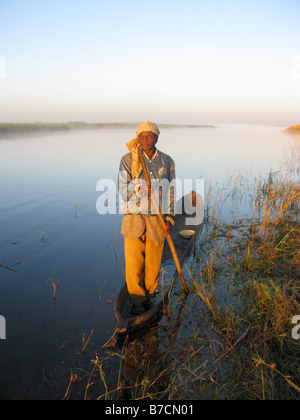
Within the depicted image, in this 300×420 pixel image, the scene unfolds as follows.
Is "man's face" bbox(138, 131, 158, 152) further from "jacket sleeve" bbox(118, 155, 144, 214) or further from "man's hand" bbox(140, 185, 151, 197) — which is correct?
"man's hand" bbox(140, 185, 151, 197)

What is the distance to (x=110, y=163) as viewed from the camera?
55.8 ft

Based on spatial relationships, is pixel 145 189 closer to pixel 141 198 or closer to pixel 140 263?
pixel 141 198

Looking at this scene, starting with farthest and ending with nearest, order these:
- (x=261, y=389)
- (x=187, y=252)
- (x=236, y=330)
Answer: (x=187, y=252), (x=236, y=330), (x=261, y=389)

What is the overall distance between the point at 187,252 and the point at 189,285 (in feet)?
3.50

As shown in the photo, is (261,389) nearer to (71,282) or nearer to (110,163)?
(71,282)

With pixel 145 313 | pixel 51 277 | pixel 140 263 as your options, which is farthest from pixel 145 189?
pixel 51 277

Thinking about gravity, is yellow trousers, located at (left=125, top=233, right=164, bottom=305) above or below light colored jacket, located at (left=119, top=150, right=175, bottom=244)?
below

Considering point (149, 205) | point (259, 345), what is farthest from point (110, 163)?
point (259, 345)

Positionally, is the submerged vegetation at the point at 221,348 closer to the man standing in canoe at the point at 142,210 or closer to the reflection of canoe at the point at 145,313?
the reflection of canoe at the point at 145,313

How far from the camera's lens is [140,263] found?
376 centimetres

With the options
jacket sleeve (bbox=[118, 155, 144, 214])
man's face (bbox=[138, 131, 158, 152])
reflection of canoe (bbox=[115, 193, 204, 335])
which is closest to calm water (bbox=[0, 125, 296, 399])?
reflection of canoe (bbox=[115, 193, 204, 335])

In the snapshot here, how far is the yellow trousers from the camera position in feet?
12.1

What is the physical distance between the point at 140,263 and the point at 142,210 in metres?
0.81
